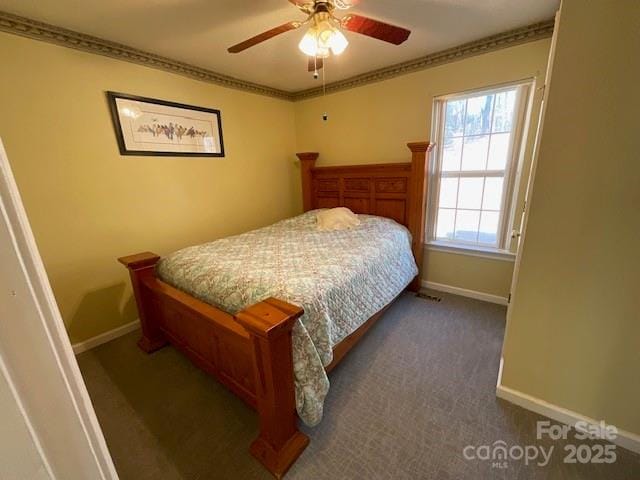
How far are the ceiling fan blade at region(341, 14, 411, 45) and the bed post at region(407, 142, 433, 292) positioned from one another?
3.81ft

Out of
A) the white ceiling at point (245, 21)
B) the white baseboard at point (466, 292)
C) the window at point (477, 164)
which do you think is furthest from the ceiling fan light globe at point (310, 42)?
the white baseboard at point (466, 292)

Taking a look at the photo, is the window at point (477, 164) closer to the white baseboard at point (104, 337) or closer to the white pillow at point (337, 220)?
the white pillow at point (337, 220)

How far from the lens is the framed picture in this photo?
2.19 meters

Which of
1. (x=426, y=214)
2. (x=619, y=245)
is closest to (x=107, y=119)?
(x=426, y=214)

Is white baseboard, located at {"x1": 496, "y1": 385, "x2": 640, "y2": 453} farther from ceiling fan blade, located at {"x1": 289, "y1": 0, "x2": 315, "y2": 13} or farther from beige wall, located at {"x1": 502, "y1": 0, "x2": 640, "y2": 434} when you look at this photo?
ceiling fan blade, located at {"x1": 289, "y1": 0, "x2": 315, "y2": 13}

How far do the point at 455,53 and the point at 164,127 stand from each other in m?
2.74

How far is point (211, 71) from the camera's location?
2.69 m

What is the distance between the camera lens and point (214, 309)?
152 centimetres

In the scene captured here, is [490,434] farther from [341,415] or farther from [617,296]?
[617,296]

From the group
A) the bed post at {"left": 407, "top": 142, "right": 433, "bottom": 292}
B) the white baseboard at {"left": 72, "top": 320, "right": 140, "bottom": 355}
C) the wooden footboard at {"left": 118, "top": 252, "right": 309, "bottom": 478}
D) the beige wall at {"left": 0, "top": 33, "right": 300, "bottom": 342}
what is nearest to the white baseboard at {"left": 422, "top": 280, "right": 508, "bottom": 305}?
the bed post at {"left": 407, "top": 142, "right": 433, "bottom": 292}

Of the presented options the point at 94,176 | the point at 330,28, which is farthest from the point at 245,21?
the point at 94,176

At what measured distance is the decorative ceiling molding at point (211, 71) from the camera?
1758 millimetres

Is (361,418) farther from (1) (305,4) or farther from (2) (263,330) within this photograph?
(1) (305,4)

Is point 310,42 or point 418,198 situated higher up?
A: point 310,42
